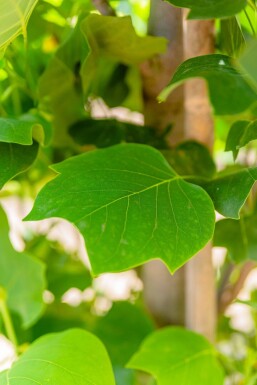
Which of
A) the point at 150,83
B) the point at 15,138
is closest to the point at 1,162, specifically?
the point at 15,138

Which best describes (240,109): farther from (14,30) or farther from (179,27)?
(14,30)

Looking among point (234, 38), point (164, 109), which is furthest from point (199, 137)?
point (234, 38)

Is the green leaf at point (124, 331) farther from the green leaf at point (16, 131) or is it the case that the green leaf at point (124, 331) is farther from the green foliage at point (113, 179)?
the green leaf at point (16, 131)

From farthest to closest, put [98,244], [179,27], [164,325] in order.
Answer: [164,325] → [179,27] → [98,244]

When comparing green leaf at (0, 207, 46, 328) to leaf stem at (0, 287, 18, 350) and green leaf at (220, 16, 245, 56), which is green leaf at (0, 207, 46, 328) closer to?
leaf stem at (0, 287, 18, 350)

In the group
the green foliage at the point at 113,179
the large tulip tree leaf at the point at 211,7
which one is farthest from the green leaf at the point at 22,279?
the large tulip tree leaf at the point at 211,7
